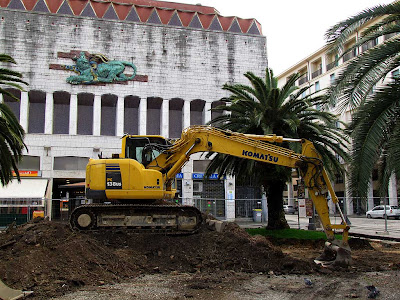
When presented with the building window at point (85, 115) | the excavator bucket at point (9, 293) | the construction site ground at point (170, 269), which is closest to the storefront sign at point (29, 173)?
the building window at point (85, 115)

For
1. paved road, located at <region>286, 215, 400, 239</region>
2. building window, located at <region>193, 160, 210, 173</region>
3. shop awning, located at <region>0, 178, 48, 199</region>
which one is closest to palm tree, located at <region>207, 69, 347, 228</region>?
paved road, located at <region>286, 215, 400, 239</region>

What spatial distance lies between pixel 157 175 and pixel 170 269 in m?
3.24

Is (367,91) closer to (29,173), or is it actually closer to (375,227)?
(375,227)

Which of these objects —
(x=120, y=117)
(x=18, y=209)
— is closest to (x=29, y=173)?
(x=18, y=209)

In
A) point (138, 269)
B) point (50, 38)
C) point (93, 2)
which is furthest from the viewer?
point (93, 2)

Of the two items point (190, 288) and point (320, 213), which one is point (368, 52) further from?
point (190, 288)

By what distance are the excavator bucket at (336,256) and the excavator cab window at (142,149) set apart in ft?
19.7

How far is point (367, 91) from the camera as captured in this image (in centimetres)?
1029

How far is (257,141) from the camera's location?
460 inches

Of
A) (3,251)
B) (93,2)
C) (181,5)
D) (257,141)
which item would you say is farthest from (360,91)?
(181,5)

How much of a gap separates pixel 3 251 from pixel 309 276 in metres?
7.80

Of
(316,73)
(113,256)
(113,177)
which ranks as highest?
(316,73)

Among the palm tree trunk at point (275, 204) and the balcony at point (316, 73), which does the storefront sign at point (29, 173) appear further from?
the balcony at point (316, 73)

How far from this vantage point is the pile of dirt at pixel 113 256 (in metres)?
8.11
